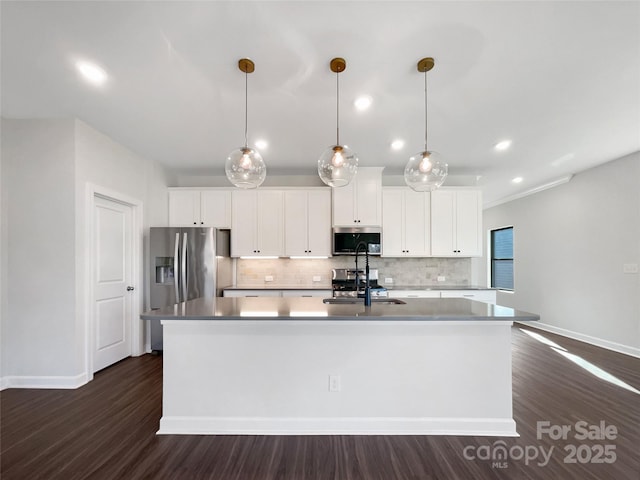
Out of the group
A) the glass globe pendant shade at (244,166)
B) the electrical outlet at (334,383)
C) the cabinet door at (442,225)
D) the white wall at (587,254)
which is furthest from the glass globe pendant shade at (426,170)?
the white wall at (587,254)

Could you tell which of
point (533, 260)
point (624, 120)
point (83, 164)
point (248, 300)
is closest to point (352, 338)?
point (248, 300)

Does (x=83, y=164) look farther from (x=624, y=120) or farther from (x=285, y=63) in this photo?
(x=624, y=120)

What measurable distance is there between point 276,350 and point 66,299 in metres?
2.39

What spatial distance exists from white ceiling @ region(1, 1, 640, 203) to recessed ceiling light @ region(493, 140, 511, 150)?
11 cm

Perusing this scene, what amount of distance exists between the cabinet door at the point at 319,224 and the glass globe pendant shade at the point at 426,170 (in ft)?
7.57

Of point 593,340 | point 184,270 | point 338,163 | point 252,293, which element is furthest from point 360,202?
point 593,340

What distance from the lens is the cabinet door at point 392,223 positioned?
4.65 metres

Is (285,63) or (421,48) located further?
(285,63)

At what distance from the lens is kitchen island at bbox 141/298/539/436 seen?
7.15ft

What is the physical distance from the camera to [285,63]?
2.20 m

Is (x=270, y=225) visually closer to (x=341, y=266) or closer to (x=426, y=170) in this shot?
(x=341, y=266)

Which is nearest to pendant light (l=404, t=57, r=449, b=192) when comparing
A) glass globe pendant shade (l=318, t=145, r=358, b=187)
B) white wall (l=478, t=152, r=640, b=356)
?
glass globe pendant shade (l=318, t=145, r=358, b=187)

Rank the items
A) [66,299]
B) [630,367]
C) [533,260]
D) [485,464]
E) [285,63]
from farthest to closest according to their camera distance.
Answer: [533,260] → [630,367] → [66,299] → [285,63] → [485,464]

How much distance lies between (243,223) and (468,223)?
3.57m
